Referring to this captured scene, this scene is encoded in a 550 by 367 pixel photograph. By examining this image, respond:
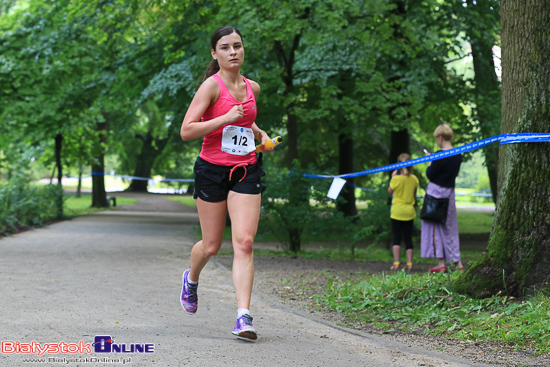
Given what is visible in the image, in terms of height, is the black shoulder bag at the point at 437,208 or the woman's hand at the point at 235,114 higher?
the woman's hand at the point at 235,114

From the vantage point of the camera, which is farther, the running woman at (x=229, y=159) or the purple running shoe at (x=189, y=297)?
the purple running shoe at (x=189, y=297)

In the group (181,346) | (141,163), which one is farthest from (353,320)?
(141,163)

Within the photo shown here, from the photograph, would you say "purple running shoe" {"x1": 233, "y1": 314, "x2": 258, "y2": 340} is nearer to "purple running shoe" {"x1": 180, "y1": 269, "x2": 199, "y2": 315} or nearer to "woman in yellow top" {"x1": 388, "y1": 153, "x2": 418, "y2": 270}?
"purple running shoe" {"x1": 180, "y1": 269, "x2": 199, "y2": 315}

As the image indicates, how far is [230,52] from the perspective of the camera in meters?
5.00

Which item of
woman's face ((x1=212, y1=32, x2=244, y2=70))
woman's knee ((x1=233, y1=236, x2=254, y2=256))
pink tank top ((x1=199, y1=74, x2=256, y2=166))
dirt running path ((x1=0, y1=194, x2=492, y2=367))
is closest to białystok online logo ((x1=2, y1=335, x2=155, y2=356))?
dirt running path ((x1=0, y1=194, x2=492, y2=367))

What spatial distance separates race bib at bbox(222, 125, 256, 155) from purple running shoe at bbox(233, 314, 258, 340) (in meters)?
1.18

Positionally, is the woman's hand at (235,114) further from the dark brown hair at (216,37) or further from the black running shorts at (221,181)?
the dark brown hair at (216,37)

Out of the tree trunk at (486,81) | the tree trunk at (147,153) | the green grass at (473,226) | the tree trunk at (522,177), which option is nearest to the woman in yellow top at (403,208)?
the tree trunk at (522,177)

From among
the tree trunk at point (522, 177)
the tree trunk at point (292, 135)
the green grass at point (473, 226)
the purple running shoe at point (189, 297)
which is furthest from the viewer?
the green grass at point (473, 226)

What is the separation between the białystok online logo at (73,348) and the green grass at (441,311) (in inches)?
81.7

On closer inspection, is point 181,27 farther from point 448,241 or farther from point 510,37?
point 510,37

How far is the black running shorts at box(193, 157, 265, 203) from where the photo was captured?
4.98 metres

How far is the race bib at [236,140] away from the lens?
16.3 ft

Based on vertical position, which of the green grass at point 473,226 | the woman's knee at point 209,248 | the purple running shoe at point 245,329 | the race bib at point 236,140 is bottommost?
the green grass at point 473,226
